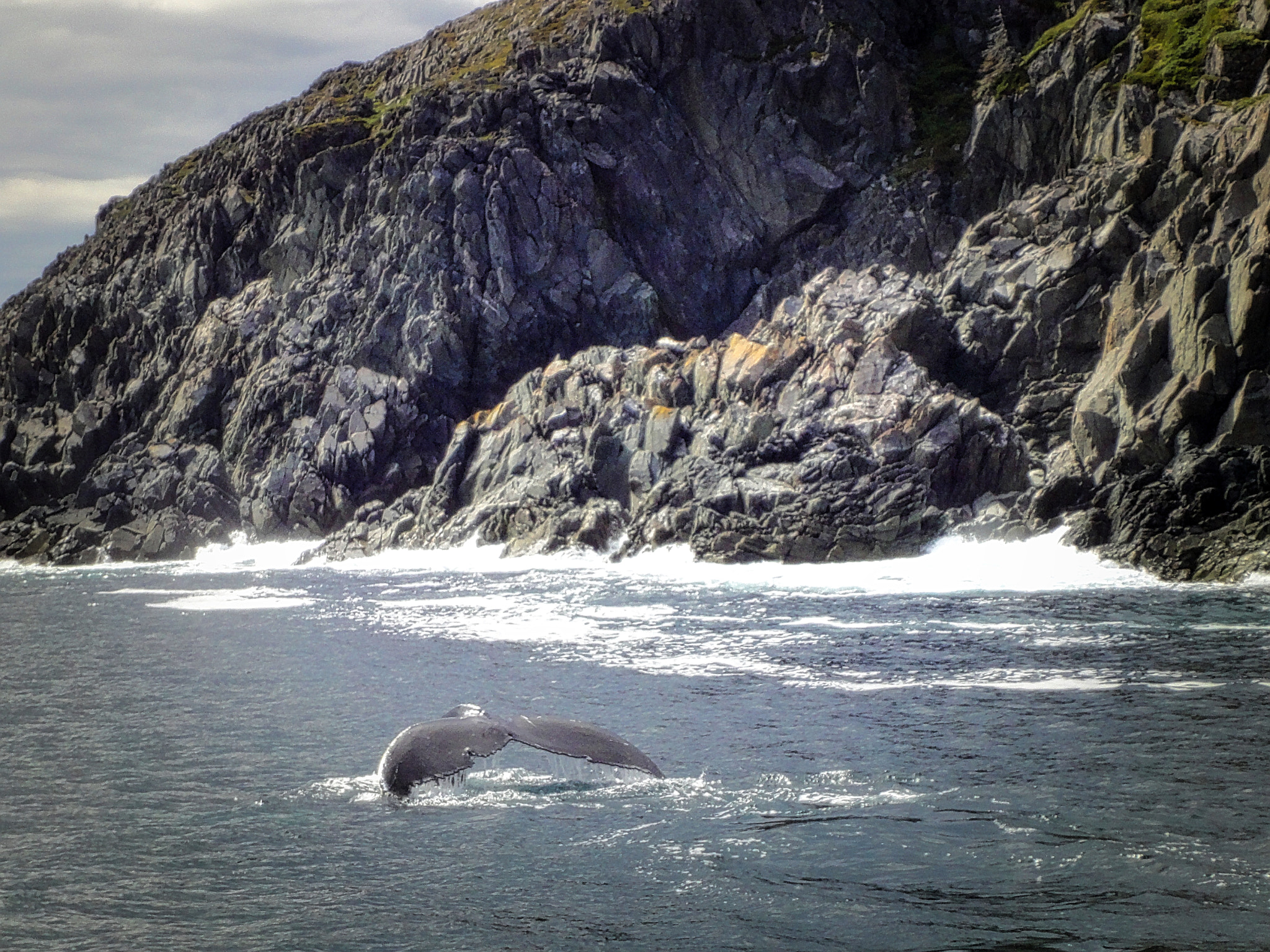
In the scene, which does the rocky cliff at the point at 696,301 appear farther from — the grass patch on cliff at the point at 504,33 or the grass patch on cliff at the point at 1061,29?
the grass patch on cliff at the point at 504,33

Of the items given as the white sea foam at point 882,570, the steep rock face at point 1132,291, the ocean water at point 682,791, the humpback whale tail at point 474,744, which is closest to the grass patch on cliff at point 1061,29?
the steep rock face at point 1132,291

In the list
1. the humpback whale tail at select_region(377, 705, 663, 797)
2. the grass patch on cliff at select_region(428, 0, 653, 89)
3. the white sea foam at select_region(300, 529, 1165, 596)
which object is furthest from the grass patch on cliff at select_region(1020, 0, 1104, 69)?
the humpback whale tail at select_region(377, 705, 663, 797)

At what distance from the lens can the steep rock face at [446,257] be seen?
9981 centimetres

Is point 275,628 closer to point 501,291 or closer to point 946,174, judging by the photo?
point 501,291

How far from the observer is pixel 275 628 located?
132 ft

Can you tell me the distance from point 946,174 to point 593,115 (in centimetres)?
3620

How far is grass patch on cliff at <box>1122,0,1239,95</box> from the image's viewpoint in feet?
263

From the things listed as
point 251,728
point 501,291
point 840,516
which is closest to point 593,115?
point 501,291

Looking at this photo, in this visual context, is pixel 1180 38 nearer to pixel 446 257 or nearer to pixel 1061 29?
pixel 1061 29

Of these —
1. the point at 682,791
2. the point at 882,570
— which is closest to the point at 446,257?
the point at 882,570

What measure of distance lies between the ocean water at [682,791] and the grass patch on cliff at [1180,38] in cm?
5864

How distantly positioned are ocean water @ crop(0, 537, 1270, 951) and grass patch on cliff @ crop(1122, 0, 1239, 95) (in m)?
58.6

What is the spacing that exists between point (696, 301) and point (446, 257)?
26704mm

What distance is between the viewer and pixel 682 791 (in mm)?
17422
